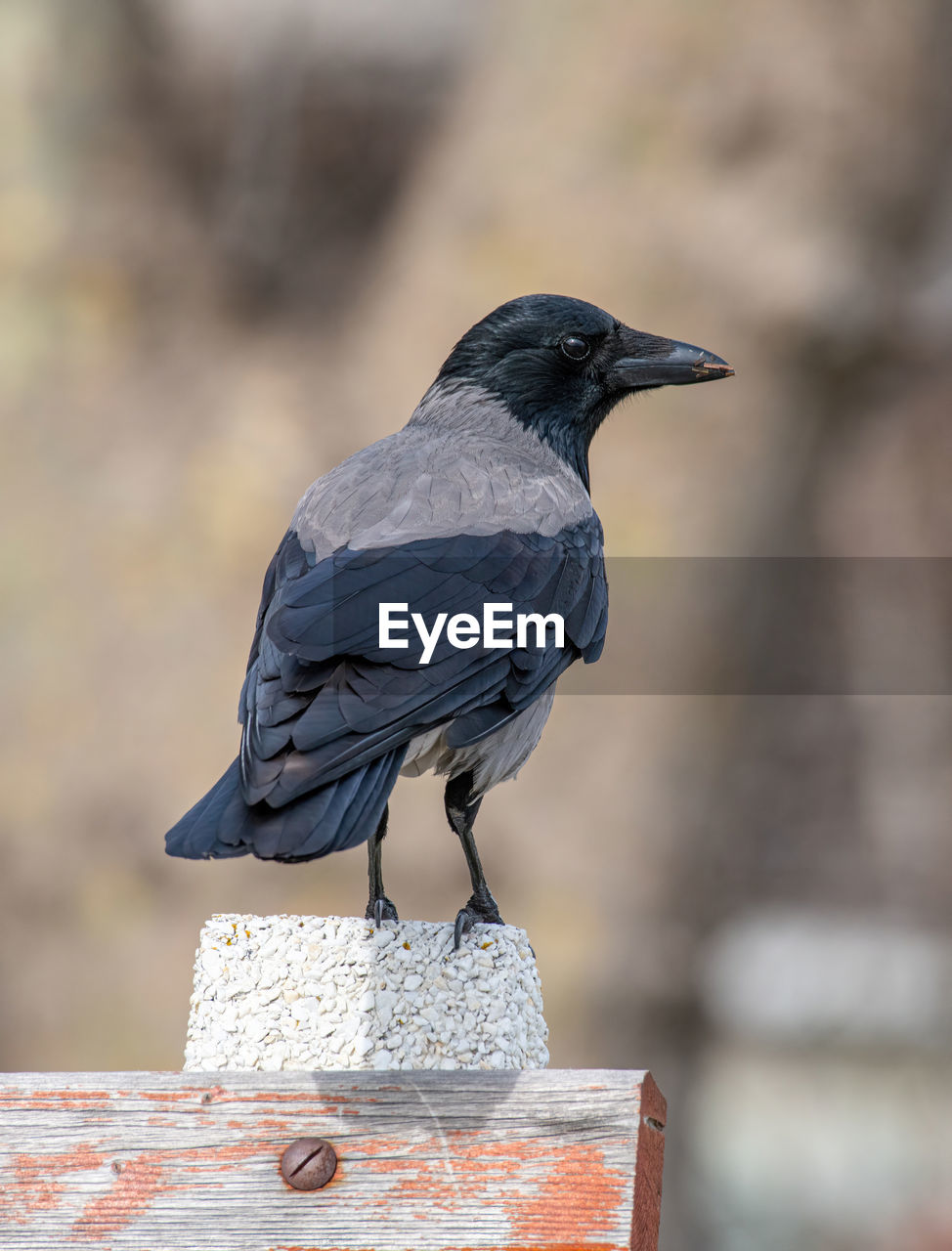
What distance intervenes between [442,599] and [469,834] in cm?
66

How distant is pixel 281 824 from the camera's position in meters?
2.07

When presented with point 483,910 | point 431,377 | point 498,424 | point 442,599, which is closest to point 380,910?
point 483,910

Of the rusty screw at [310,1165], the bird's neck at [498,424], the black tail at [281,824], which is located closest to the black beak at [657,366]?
the bird's neck at [498,424]

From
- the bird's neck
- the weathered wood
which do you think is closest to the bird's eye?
the bird's neck

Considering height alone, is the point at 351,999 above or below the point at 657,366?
below

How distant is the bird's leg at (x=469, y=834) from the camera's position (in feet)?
9.42

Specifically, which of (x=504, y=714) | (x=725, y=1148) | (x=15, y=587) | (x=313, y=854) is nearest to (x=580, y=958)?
(x=725, y=1148)

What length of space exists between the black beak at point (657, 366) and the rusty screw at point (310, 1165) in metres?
2.01

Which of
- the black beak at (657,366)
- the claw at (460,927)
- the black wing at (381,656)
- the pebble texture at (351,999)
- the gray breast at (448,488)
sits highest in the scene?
the black beak at (657,366)

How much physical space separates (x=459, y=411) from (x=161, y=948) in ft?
11.0

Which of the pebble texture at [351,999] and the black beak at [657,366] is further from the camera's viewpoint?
the black beak at [657,366]

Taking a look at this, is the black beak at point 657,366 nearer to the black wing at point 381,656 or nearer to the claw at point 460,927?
the black wing at point 381,656

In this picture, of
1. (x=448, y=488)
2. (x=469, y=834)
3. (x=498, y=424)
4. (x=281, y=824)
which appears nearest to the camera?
(x=281, y=824)

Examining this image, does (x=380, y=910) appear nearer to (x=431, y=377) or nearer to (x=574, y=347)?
(x=574, y=347)
